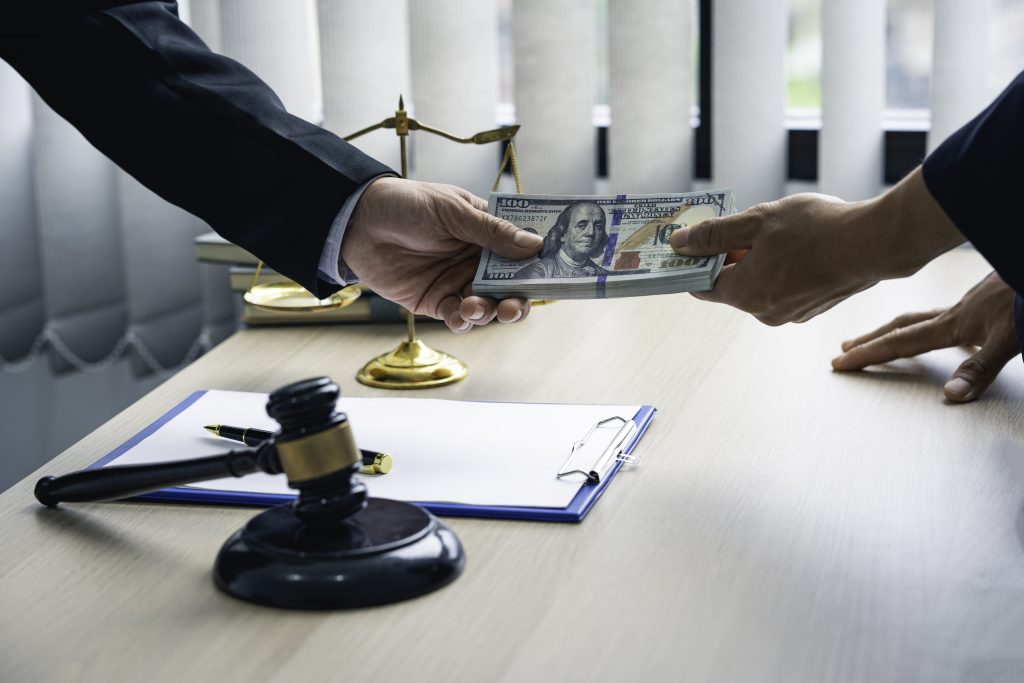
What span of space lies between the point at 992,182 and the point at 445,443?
48 centimetres

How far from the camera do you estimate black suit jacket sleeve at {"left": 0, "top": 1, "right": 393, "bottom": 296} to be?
1.09 meters

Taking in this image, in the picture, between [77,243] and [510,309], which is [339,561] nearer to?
[510,309]

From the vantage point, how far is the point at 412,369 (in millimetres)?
1178

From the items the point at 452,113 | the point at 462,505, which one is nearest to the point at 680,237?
the point at 462,505

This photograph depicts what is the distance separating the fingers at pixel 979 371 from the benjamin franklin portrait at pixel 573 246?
0.35 metres

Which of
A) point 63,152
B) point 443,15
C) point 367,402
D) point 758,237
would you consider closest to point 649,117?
point 443,15

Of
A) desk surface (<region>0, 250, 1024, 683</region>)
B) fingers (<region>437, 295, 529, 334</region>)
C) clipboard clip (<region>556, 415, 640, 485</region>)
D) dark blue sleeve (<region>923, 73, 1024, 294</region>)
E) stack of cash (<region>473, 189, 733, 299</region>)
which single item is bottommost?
desk surface (<region>0, 250, 1024, 683</region>)

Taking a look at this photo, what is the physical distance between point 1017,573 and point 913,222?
328mm

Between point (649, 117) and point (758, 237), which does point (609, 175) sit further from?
point (758, 237)

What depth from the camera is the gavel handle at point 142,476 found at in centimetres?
74

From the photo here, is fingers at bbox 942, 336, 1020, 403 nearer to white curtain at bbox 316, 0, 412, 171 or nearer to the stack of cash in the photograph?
the stack of cash

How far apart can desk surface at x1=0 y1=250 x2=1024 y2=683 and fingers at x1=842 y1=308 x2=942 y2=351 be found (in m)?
0.07

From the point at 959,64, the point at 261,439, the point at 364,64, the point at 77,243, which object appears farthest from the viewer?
the point at 77,243

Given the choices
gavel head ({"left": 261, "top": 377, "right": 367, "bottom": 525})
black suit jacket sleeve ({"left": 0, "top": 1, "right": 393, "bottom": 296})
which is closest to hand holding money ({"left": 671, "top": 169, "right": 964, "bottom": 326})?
black suit jacket sleeve ({"left": 0, "top": 1, "right": 393, "bottom": 296})
